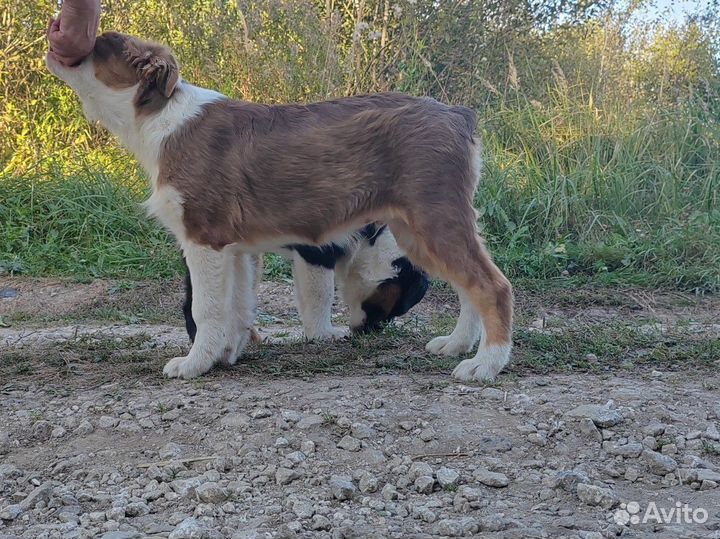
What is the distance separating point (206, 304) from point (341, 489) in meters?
1.64

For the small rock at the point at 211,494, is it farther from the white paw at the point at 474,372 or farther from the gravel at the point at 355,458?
the white paw at the point at 474,372

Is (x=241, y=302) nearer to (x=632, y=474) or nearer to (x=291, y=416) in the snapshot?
(x=291, y=416)

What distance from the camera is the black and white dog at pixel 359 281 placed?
5.19m

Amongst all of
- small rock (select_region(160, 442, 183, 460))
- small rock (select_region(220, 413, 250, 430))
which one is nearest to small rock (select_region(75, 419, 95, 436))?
small rock (select_region(160, 442, 183, 460))

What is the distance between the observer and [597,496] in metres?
2.75

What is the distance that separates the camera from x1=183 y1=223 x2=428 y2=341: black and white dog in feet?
17.0

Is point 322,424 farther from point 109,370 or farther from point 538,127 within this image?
point 538,127

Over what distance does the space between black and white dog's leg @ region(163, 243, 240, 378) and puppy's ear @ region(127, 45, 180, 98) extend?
795 millimetres

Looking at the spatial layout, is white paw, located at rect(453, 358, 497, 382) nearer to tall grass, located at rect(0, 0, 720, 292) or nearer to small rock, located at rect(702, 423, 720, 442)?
small rock, located at rect(702, 423, 720, 442)

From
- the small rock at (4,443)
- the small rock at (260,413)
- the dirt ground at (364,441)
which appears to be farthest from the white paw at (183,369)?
the small rock at (4,443)

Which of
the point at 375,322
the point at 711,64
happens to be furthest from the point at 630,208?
the point at 375,322

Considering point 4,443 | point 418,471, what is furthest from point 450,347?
point 4,443

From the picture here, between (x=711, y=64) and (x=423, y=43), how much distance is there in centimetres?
315

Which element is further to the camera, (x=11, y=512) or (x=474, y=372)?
(x=474, y=372)
